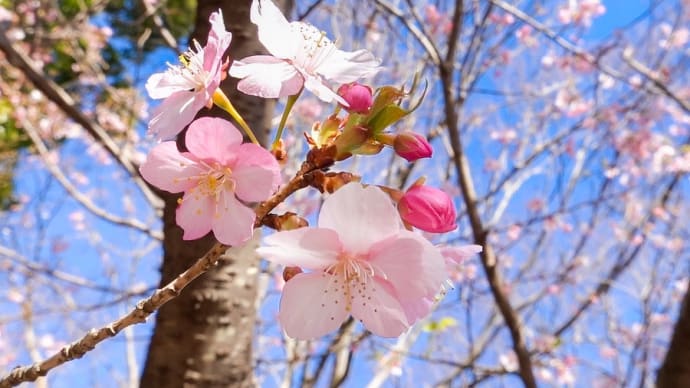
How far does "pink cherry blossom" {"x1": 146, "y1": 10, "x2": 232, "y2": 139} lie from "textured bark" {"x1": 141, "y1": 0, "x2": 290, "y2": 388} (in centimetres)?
61

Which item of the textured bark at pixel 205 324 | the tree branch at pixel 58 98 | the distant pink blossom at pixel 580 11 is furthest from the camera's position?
the distant pink blossom at pixel 580 11

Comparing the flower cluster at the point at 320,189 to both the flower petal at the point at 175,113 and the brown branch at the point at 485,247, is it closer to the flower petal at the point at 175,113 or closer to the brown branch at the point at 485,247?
the flower petal at the point at 175,113

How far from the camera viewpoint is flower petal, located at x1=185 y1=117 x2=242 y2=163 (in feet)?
1.86

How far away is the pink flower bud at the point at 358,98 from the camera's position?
55 centimetres

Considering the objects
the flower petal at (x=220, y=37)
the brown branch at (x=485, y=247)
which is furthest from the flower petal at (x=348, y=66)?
the brown branch at (x=485, y=247)

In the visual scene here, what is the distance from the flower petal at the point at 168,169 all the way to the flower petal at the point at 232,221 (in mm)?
44

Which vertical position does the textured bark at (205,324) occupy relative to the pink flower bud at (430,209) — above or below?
above

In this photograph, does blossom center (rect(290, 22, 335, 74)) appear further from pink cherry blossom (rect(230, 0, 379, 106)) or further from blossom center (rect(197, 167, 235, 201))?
blossom center (rect(197, 167, 235, 201))

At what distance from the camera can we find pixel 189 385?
1.18 meters

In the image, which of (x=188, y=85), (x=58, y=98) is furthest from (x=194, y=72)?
(x=58, y=98)

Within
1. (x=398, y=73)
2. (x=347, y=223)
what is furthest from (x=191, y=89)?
(x=398, y=73)

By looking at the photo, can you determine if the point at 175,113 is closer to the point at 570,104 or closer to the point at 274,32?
the point at 274,32

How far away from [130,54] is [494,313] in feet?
17.6

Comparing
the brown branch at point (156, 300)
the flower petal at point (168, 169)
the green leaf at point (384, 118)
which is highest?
the flower petal at point (168, 169)
